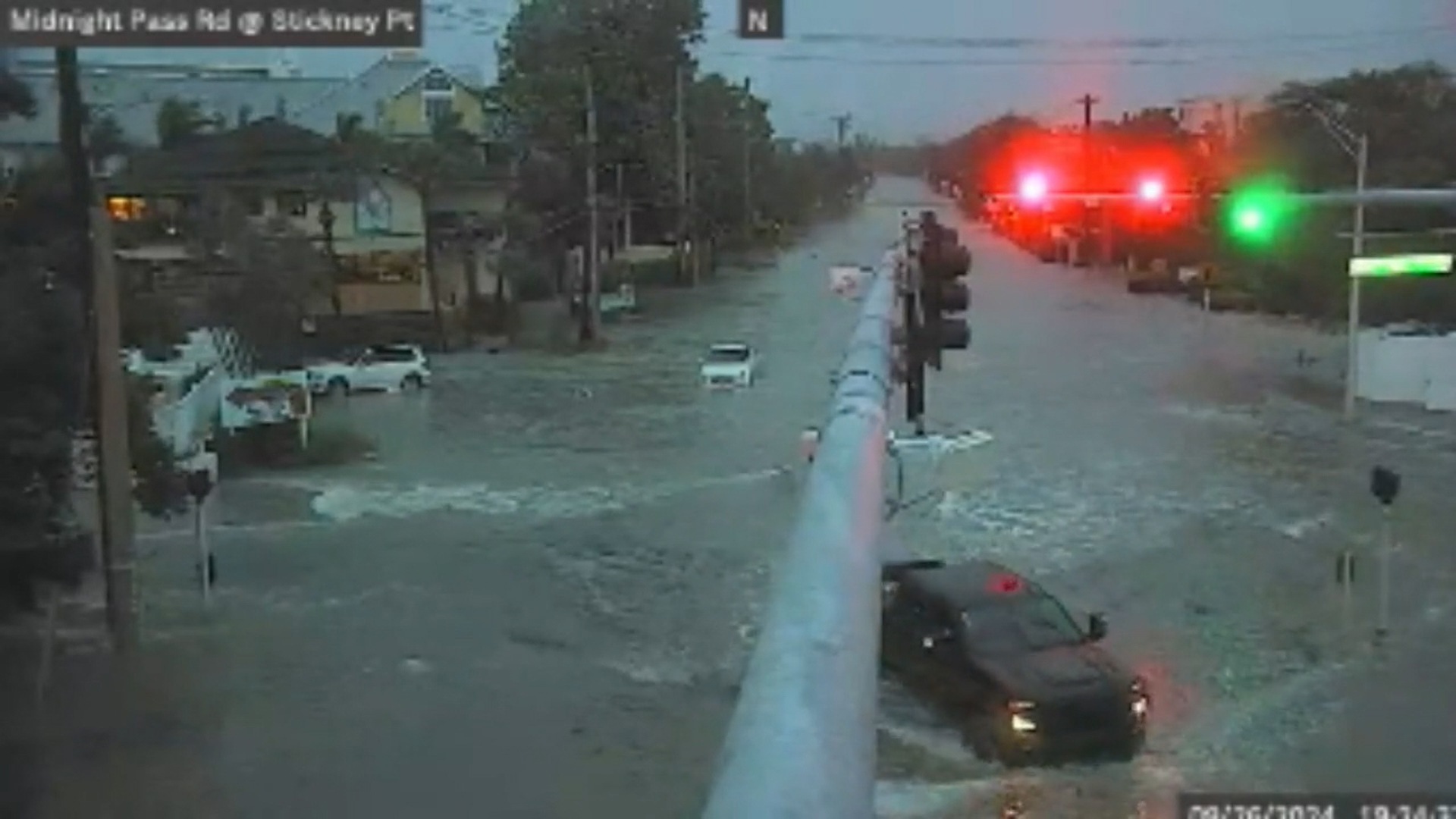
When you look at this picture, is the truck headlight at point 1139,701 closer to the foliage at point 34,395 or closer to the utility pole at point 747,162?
the foliage at point 34,395

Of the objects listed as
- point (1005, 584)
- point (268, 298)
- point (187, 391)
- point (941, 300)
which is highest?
point (941, 300)

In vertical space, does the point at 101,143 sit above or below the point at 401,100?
below

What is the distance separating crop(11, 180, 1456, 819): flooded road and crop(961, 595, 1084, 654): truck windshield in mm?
876

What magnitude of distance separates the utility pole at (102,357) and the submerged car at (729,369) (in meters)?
22.8

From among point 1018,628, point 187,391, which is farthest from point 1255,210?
point 187,391

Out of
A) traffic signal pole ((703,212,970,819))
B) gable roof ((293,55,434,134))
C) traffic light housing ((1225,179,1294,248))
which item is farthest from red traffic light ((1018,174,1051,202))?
gable roof ((293,55,434,134))

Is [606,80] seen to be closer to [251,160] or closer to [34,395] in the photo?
[251,160]

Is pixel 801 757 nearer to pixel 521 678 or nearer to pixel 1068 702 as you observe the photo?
pixel 1068 702

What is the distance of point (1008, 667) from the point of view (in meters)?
12.8

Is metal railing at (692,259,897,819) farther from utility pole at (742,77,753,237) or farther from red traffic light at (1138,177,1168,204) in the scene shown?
utility pole at (742,77,753,237)

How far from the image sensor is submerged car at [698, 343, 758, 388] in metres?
37.2

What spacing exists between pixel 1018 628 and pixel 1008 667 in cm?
Result: 64

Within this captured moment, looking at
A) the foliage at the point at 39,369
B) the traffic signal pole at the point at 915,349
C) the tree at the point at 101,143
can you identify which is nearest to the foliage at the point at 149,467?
the foliage at the point at 39,369

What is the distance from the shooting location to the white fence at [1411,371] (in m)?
34.2
